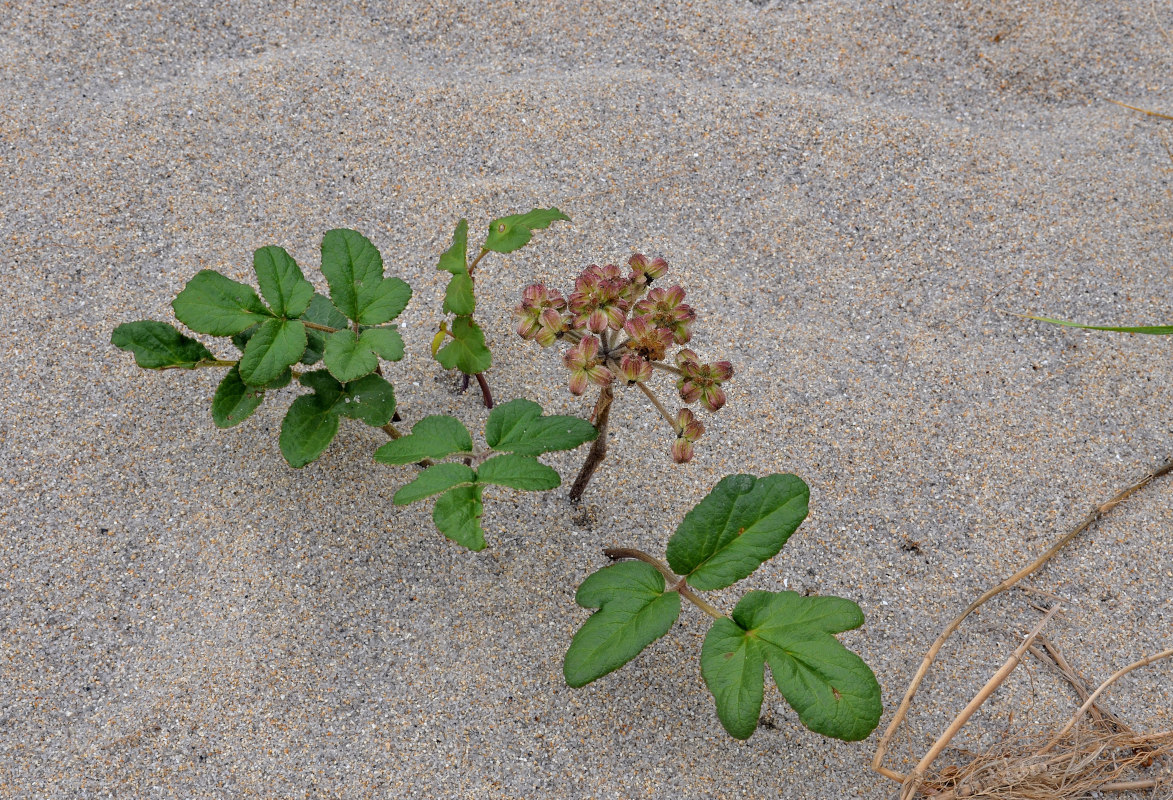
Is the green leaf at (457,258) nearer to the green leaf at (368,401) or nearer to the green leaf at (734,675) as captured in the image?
the green leaf at (368,401)

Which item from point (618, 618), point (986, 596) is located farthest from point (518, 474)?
point (986, 596)

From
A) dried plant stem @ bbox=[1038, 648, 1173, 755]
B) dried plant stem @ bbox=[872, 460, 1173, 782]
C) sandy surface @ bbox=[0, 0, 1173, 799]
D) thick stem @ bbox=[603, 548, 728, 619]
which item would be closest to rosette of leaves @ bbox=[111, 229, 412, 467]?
sandy surface @ bbox=[0, 0, 1173, 799]

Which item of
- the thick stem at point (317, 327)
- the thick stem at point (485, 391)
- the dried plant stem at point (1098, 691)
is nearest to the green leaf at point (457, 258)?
the thick stem at point (317, 327)

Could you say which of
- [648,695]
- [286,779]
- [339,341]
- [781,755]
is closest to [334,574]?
[286,779]

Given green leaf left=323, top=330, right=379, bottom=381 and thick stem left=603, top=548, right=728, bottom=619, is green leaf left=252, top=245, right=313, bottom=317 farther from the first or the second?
thick stem left=603, top=548, right=728, bottom=619

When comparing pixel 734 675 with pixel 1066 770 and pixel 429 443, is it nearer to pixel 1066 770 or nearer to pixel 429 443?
pixel 429 443
